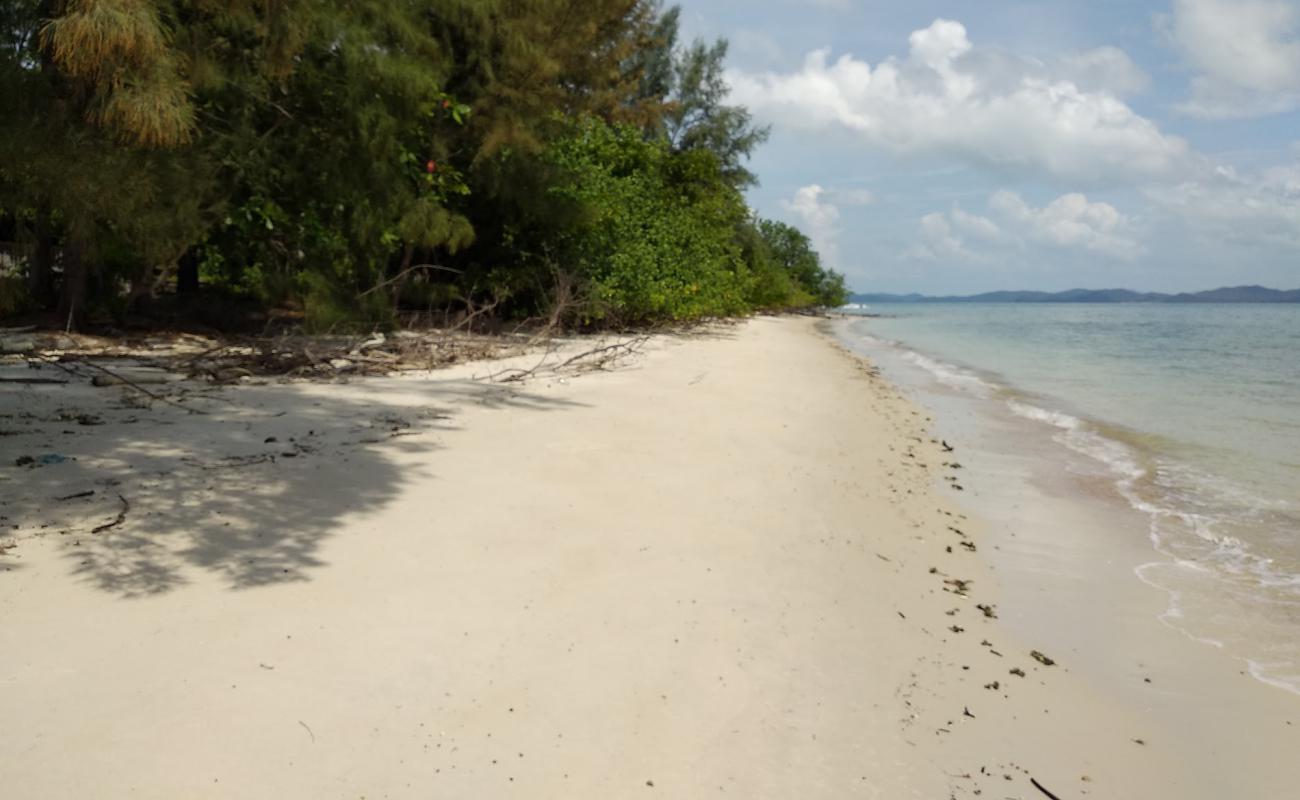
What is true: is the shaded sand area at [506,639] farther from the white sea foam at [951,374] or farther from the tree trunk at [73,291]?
the white sea foam at [951,374]

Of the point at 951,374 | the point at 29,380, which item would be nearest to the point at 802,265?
the point at 951,374

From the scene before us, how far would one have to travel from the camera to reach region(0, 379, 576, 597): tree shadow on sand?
381 centimetres

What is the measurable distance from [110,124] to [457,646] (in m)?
3.73

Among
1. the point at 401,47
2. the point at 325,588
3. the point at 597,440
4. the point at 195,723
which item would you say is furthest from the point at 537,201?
the point at 195,723

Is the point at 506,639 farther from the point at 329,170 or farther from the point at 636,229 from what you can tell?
the point at 636,229

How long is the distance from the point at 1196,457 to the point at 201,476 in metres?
8.63

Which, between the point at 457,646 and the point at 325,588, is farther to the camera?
the point at 325,588

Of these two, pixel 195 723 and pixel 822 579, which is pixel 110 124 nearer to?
pixel 195 723

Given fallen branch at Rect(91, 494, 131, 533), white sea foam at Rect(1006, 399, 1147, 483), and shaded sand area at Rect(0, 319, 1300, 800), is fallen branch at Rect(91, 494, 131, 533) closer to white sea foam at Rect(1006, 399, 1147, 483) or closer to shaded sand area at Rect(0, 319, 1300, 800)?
shaded sand area at Rect(0, 319, 1300, 800)

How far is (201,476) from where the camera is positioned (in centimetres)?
487

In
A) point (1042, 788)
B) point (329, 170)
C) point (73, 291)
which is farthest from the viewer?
point (329, 170)

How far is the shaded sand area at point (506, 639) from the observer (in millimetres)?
2592

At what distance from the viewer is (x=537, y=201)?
1653 cm

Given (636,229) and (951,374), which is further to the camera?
(636,229)
